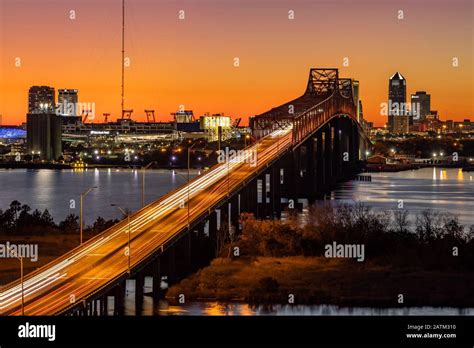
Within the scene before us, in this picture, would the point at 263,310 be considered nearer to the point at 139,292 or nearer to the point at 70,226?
the point at 139,292

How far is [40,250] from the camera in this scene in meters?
42.4

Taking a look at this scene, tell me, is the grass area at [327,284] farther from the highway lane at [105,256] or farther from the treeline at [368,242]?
the highway lane at [105,256]

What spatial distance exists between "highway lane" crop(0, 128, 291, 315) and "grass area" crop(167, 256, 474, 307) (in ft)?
6.54

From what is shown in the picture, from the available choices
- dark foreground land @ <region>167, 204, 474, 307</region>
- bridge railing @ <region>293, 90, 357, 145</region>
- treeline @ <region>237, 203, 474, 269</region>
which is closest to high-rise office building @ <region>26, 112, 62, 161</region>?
bridge railing @ <region>293, 90, 357, 145</region>

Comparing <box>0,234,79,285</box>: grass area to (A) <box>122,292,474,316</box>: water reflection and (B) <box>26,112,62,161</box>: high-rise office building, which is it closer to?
(A) <box>122,292,474,316</box>: water reflection

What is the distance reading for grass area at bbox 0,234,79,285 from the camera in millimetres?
35191

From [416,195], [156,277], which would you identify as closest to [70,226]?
[156,277]

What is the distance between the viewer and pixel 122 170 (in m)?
151

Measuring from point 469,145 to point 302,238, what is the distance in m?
157

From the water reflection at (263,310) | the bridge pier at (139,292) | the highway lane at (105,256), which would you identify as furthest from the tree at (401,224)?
the bridge pier at (139,292)

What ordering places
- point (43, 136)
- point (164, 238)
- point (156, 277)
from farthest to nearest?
point (43, 136) < point (164, 238) < point (156, 277)

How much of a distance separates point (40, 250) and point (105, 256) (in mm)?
11543

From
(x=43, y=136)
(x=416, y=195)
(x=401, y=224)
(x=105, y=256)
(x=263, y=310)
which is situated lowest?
(x=263, y=310)
